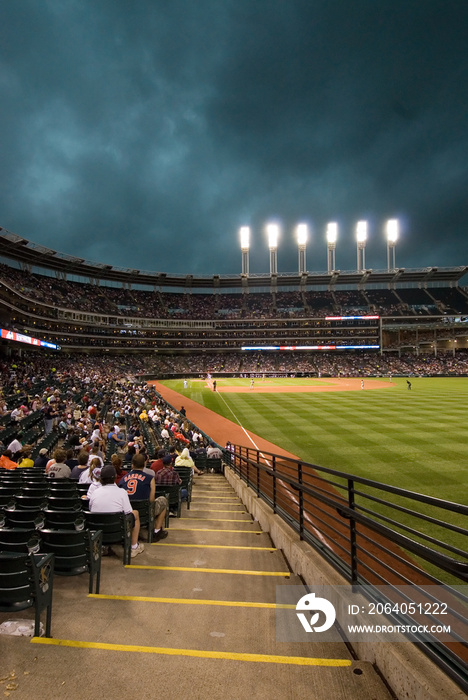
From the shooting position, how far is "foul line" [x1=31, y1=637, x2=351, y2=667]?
8.84ft

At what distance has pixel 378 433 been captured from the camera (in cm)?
2003

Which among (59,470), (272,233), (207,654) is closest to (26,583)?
(207,654)

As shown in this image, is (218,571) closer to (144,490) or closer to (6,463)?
(144,490)

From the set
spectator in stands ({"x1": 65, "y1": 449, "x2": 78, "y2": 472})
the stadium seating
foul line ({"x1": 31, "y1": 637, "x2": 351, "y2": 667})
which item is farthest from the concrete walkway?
spectator in stands ({"x1": 65, "y1": 449, "x2": 78, "y2": 472})

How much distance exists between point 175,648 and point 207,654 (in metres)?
0.31

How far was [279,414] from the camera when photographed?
28297 mm

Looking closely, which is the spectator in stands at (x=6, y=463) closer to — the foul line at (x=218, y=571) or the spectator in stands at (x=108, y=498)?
the spectator in stands at (x=108, y=498)

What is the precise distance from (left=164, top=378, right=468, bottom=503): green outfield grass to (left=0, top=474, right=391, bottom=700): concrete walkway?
9.68 meters

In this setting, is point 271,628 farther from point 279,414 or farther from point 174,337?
point 174,337

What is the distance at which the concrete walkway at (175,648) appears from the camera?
2408 mm

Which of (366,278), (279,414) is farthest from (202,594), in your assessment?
(366,278)

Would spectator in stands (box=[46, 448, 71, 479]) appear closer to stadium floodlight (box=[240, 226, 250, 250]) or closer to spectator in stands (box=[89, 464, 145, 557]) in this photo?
spectator in stands (box=[89, 464, 145, 557])

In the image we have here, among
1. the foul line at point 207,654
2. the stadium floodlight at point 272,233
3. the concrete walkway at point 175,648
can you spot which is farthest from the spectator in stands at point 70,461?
the stadium floodlight at point 272,233

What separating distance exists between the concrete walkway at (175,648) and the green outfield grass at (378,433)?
968 centimetres
